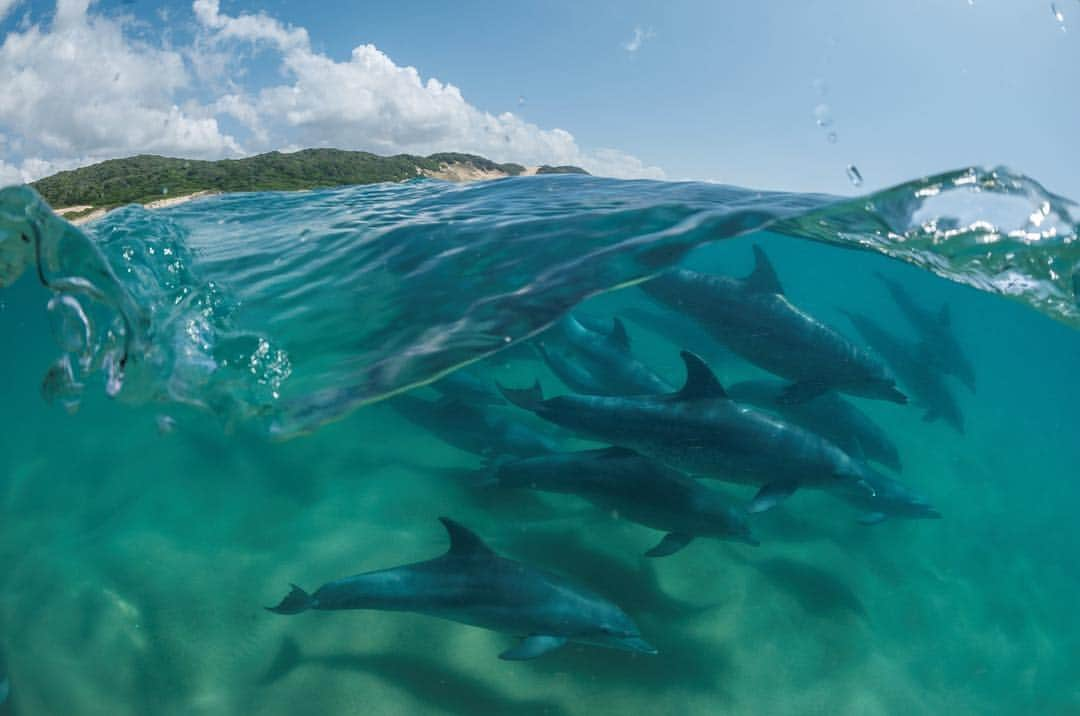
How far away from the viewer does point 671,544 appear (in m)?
5.88

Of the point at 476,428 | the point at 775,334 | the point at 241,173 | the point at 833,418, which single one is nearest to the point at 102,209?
the point at 241,173

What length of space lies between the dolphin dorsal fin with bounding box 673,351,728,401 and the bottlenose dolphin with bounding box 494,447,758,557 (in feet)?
2.57

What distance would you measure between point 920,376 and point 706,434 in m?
8.03

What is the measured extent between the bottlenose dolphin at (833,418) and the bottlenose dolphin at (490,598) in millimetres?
4649

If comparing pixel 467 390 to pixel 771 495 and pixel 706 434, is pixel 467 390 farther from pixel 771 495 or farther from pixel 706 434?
pixel 771 495

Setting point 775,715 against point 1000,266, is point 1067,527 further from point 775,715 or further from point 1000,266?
point 775,715

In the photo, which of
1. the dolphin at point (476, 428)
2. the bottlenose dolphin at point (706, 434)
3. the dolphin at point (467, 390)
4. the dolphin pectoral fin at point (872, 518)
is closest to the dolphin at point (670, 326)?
the dolphin pectoral fin at point (872, 518)

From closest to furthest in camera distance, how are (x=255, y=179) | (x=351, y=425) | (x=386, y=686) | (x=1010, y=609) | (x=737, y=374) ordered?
(x=386, y=686) < (x=1010, y=609) < (x=351, y=425) < (x=255, y=179) < (x=737, y=374)

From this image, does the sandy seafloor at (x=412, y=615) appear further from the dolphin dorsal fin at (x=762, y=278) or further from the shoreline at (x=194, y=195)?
the shoreline at (x=194, y=195)

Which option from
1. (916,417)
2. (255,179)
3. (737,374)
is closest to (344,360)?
(255,179)

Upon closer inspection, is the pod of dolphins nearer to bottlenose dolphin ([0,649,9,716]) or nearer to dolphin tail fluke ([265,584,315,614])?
dolphin tail fluke ([265,584,315,614])

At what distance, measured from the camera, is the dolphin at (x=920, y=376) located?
11.4m

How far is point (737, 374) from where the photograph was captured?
15.7 m

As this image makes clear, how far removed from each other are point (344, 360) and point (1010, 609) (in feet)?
33.3
